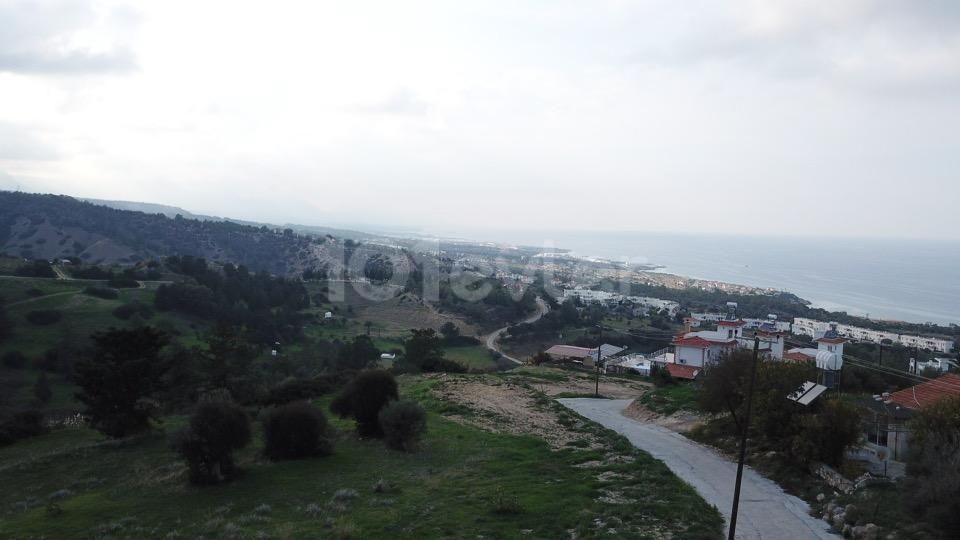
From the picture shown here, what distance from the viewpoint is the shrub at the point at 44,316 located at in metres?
38.3

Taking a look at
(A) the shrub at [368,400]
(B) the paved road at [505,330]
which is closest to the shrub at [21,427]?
(A) the shrub at [368,400]

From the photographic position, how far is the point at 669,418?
2175 centimetres

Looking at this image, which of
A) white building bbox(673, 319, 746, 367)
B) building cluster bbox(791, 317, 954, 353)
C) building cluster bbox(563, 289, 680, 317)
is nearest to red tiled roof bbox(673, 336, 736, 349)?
white building bbox(673, 319, 746, 367)

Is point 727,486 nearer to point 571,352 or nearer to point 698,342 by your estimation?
point 698,342

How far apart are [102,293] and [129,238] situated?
5544 centimetres

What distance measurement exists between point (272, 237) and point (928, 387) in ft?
357

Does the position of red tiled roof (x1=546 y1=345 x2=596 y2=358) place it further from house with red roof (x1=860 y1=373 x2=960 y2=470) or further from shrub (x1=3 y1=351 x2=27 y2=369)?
shrub (x1=3 y1=351 x2=27 y2=369)

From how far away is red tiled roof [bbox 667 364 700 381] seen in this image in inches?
1302

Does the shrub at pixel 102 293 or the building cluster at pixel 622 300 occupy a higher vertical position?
the shrub at pixel 102 293

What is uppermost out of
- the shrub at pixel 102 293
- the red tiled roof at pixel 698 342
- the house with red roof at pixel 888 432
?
the house with red roof at pixel 888 432

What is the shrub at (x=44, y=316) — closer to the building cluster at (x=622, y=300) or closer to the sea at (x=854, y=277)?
the building cluster at (x=622, y=300)

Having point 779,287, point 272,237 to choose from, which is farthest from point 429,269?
point 779,287

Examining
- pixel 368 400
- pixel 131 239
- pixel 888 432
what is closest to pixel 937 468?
pixel 888 432

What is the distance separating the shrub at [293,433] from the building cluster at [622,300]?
66.8 m
